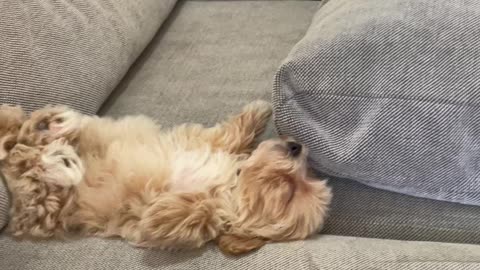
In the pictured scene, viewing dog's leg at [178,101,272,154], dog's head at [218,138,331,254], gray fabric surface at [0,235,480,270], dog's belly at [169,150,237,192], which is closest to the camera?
gray fabric surface at [0,235,480,270]

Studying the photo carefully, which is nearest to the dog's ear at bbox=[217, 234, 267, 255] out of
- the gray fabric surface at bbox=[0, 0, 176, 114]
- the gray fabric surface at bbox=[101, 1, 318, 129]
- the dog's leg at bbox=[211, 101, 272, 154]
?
the dog's leg at bbox=[211, 101, 272, 154]

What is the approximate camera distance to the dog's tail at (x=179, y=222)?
106 centimetres

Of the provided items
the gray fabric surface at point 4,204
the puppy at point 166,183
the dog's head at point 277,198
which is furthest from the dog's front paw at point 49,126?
the dog's head at point 277,198

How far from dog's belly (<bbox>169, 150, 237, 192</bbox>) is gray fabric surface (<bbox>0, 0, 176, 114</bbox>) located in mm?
357

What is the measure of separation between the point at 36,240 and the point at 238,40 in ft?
3.03

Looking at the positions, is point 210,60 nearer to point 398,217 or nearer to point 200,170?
point 200,170

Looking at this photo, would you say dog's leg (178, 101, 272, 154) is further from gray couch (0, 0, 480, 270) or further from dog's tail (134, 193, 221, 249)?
dog's tail (134, 193, 221, 249)

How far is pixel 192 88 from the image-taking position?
157 centimetres

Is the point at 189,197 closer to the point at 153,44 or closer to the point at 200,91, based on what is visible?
the point at 200,91

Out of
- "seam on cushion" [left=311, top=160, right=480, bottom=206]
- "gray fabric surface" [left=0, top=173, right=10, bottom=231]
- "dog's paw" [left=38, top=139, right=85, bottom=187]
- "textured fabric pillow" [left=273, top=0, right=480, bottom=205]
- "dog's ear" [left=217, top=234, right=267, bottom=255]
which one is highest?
"textured fabric pillow" [left=273, top=0, right=480, bottom=205]

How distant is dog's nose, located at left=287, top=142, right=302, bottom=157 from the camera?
3.74 ft

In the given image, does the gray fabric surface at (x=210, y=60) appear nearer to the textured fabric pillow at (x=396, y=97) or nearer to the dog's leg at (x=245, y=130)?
the dog's leg at (x=245, y=130)

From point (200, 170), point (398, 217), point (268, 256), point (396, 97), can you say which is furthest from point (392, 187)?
point (200, 170)

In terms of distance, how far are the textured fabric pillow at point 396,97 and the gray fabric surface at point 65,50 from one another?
1.94ft
